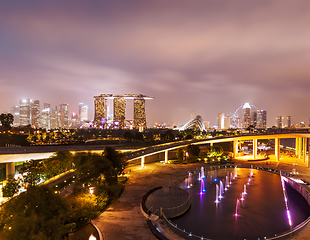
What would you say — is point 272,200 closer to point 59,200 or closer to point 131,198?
point 131,198

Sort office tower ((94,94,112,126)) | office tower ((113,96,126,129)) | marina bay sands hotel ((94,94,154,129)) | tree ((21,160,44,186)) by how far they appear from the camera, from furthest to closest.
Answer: office tower ((94,94,112,126))
office tower ((113,96,126,129))
marina bay sands hotel ((94,94,154,129))
tree ((21,160,44,186))

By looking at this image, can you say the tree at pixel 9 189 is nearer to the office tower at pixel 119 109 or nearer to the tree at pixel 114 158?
the tree at pixel 114 158

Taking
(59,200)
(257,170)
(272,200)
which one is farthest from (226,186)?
(59,200)

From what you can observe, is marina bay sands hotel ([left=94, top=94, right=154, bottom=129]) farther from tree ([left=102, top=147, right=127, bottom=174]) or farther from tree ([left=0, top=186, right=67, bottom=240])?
tree ([left=0, top=186, right=67, bottom=240])

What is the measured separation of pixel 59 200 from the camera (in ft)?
37.1

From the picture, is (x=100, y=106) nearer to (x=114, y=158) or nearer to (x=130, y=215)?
(x=114, y=158)

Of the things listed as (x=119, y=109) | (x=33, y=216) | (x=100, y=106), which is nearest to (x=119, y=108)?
(x=119, y=109)

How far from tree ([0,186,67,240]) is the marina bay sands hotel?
552ft

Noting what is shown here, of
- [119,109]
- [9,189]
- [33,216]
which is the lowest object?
[9,189]

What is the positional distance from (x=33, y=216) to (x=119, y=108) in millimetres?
181029

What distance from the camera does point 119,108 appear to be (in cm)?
18762

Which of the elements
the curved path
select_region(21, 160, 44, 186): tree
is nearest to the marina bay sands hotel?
the curved path

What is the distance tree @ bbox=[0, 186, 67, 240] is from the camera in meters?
9.20

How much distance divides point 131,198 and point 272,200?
1741cm
